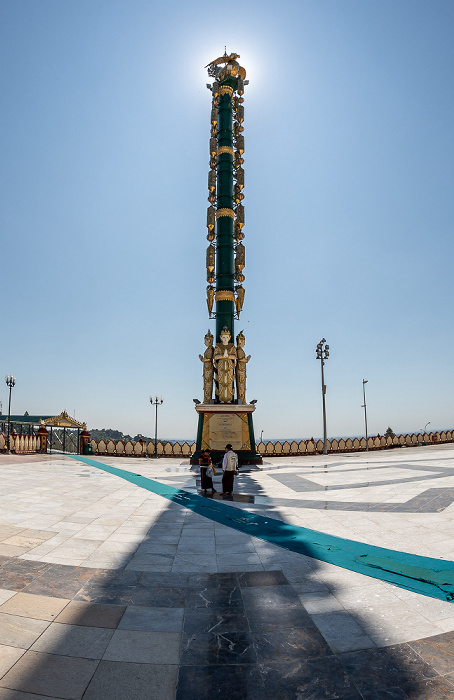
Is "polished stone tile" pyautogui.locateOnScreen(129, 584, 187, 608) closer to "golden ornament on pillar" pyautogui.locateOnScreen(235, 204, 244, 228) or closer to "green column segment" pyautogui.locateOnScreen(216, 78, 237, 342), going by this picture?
"green column segment" pyautogui.locateOnScreen(216, 78, 237, 342)

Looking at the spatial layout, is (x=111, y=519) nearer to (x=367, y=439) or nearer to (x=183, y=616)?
(x=183, y=616)

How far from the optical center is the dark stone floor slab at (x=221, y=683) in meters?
3.14

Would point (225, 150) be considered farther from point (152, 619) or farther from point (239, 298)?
point (152, 619)

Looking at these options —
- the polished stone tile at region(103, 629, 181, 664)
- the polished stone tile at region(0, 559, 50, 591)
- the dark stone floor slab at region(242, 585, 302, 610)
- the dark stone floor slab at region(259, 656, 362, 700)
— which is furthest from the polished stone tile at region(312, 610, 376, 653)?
the polished stone tile at region(0, 559, 50, 591)

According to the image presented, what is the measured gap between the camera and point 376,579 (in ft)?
17.9

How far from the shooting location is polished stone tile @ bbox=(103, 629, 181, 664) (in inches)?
143

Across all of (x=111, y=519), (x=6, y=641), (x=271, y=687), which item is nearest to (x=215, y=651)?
(x=271, y=687)

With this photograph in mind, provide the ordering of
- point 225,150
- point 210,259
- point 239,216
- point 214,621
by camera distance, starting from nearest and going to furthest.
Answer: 1. point 214,621
2. point 210,259
3. point 239,216
4. point 225,150

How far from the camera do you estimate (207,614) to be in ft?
14.8

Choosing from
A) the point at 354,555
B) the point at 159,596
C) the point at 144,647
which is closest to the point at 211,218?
the point at 354,555

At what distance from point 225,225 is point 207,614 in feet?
87.5

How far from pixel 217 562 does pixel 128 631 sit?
2.42 m

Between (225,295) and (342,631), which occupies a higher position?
(225,295)

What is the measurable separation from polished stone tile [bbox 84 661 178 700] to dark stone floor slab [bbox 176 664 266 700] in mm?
81
